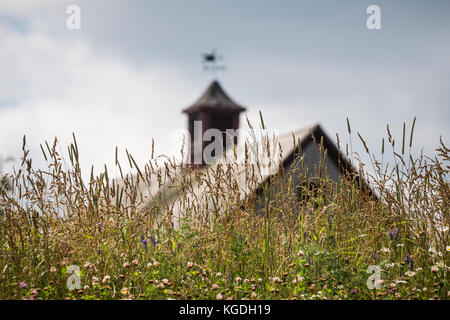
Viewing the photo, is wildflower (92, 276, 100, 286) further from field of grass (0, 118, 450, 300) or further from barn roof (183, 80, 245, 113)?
barn roof (183, 80, 245, 113)

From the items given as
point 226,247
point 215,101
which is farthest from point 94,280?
point 215,101

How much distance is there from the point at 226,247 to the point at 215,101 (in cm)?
2010

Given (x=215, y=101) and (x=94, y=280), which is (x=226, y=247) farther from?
(x=215, y=101)

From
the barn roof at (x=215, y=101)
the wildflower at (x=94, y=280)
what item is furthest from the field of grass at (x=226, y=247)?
the barn roof at (x=215, y=101)

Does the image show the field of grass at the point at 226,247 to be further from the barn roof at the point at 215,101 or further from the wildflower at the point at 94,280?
the barn roof at the point at 215,101

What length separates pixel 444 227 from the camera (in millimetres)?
3197

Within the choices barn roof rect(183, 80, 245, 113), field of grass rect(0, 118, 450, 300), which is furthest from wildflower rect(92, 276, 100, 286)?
barn roof rect(183, 80, 245, 113)

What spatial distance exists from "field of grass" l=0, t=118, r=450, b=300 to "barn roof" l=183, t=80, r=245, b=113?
18.8 m

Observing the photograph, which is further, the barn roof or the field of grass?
the barn roof

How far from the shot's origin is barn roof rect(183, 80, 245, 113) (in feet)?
73.1
